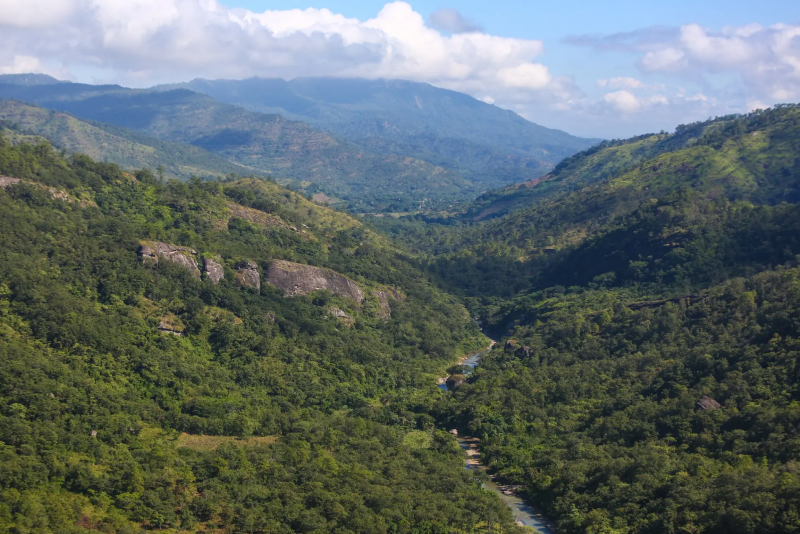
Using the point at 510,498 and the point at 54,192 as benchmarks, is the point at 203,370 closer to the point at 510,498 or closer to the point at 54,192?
the point at 510,498

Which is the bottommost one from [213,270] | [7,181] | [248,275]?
[248,275]

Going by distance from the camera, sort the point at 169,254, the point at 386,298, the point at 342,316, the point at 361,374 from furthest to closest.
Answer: the point at 386,298 → the point at 342,316 → the point at 169,254 → the point at 361,374

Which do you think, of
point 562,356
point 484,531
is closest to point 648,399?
point 562,356

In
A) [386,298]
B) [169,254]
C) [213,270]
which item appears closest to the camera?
[169,254]

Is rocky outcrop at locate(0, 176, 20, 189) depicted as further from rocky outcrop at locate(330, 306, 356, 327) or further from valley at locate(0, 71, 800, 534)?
rocky outcrop at locate(330, 306, 356, 327)

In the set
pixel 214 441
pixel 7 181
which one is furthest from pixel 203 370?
pixel 7 181

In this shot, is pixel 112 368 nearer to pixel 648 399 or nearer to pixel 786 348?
pixel 648 399

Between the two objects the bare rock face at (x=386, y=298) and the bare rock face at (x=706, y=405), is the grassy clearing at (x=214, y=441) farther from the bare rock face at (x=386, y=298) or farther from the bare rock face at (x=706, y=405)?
the bare rock face at (x=386, y=298)
